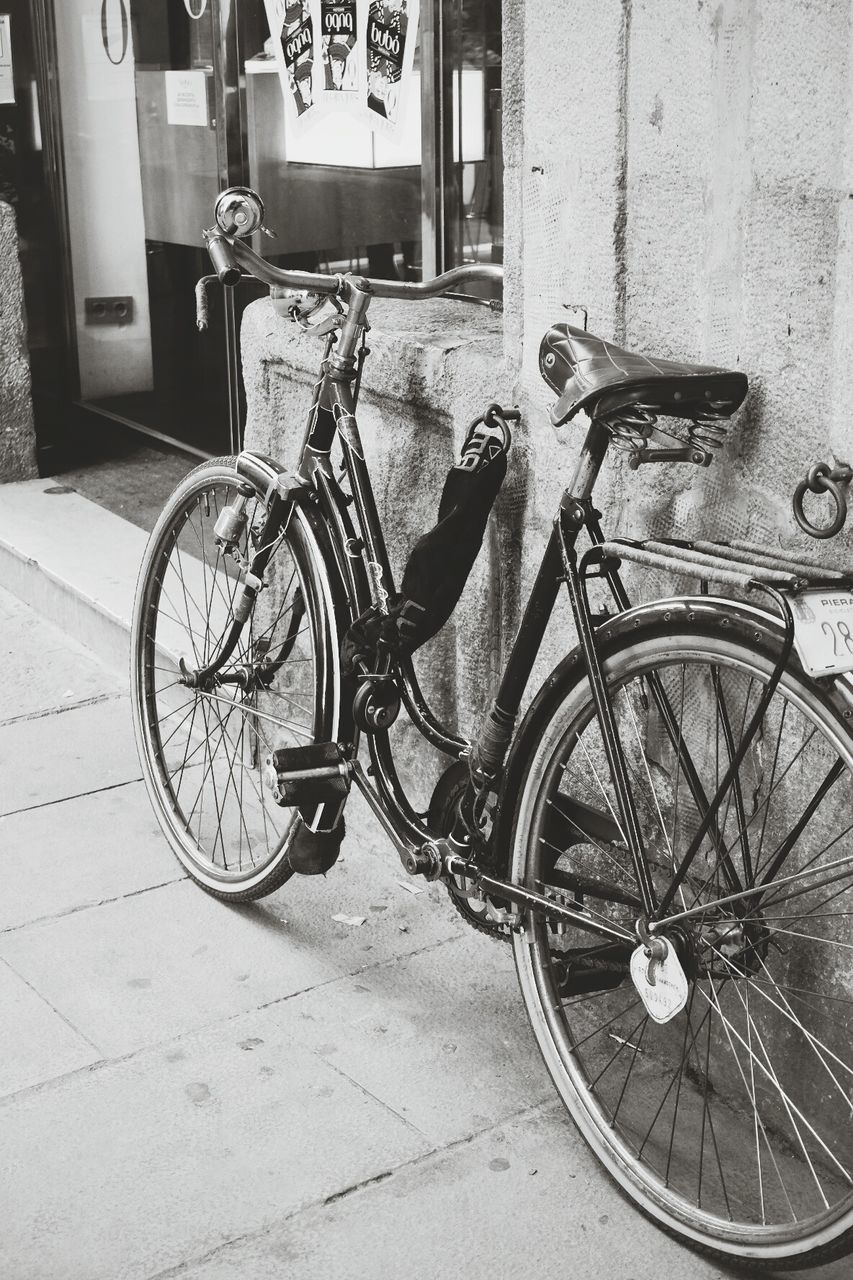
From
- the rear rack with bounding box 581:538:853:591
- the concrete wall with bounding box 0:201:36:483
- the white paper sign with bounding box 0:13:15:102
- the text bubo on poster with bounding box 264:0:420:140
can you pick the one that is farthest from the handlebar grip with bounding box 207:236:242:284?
the white paper sign with bounding box 0:13:15:102

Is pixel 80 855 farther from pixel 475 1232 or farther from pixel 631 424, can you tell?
pixel 631 424

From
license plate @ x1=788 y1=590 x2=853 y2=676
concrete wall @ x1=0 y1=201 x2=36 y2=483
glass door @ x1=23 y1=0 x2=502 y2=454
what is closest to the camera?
license plate @ x1=788 y1=590 x2=853 y2=676

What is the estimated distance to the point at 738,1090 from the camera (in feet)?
9.71

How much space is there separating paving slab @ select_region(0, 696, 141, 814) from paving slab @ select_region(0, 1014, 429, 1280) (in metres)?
1.35

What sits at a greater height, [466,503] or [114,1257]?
[466,503]

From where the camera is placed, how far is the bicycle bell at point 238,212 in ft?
10.4

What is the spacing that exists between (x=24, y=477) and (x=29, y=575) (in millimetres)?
1198

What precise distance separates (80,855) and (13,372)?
337cm

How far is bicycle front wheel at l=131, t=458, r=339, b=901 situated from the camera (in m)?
3.28

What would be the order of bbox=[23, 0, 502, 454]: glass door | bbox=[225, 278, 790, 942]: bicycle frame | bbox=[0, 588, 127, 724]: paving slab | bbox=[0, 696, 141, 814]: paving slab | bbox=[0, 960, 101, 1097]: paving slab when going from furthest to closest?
bbox=[0, 588, 127, 724]: paving slab < bbox=[23, 0, 502, 454]: glass door < bbox=[0, 696, 141, 814]: paving slab < bbox=[0, 960, 101, 1097]: paving slab < bbox=[225, 278, 790, 942]: bicycle frame

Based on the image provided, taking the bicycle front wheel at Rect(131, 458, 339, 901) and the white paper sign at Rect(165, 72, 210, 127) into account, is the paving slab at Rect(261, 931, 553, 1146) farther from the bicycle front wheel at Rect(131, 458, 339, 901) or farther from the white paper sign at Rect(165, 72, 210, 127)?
the white paper sign at Rect(165, 72, 210, 127)

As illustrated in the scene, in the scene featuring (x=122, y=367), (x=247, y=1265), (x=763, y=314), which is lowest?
(x=247, y=1265)

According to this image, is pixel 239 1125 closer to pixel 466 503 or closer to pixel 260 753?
pixel 466 503

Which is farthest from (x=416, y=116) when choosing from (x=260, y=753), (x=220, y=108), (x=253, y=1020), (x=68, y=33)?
(x=68, y=33)
